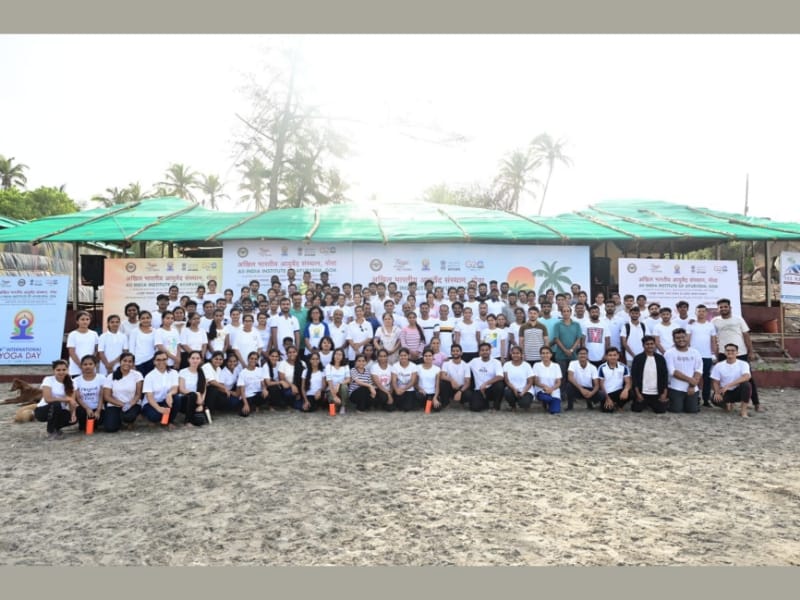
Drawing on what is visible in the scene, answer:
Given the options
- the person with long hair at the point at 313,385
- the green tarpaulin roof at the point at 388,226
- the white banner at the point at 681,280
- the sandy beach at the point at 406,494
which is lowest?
the sandy beach at the point at 406,494

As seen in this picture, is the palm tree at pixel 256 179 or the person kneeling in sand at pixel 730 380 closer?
the person kneeling in sand at pixel 730 380

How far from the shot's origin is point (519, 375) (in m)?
7.50

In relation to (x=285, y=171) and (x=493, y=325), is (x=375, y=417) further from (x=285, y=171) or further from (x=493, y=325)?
(x=285, y=171)

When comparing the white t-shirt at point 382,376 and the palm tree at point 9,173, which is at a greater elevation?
the palm tree at point 9,173

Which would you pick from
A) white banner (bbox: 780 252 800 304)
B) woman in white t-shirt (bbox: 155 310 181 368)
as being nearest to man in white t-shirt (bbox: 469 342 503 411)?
woman in white t-shirt (bbox: 155 310 181 368)

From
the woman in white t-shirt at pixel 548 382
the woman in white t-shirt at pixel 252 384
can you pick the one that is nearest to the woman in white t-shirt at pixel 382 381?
the woman in white t-shirt at pixel 252 384

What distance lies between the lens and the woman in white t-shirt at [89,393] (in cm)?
630

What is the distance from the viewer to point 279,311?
8.45 m

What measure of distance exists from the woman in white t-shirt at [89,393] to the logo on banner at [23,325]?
15.8ft

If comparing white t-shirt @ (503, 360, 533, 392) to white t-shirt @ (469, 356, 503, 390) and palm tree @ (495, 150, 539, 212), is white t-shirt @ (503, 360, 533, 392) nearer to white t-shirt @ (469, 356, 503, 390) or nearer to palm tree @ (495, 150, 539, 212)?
white t-shirt @ (469, 356, 503, 390)

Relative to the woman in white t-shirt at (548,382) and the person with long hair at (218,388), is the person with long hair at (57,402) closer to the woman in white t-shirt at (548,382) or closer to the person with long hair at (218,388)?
the person with long hair at (218,388)

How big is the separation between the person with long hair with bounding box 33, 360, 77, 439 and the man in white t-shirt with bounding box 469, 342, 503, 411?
4.79 meters

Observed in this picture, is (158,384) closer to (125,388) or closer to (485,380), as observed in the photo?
(125,388)

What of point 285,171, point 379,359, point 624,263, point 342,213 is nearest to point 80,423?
point 379,359
